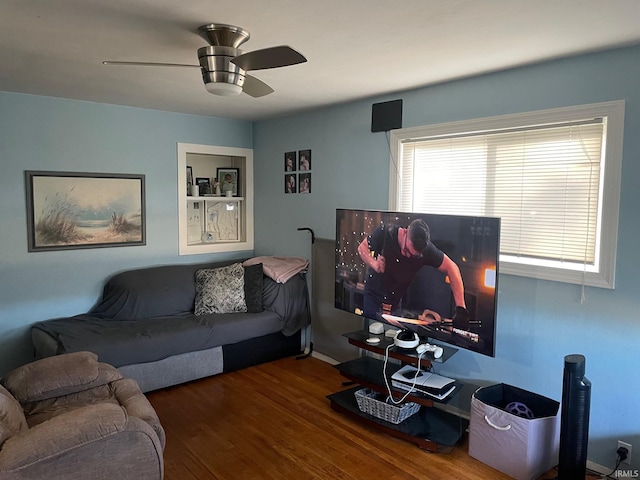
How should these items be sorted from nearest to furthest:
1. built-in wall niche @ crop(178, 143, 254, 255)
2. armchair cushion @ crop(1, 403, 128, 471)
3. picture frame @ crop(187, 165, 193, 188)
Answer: armchair cushion @ crop(1, 403, 128, 471), built-in wall niche @ crop(178, 143, 254, 255), picture frame @ crop(187, 165, 193, 188)

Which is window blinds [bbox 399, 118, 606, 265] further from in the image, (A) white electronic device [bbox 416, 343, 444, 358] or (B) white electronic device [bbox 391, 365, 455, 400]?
(B) white electronic device [bbox 391, 365, 455, 400]

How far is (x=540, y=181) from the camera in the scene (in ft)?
8.93

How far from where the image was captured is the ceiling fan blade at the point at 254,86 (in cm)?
233

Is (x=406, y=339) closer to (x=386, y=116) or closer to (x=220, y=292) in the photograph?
(x=386, y=116)

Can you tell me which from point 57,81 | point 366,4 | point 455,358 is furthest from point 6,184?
point 455,358

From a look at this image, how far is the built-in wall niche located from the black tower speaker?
3.48 meters

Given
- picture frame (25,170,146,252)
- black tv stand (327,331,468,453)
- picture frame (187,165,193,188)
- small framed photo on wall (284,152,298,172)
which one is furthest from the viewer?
picture frame (187,165,193,188)

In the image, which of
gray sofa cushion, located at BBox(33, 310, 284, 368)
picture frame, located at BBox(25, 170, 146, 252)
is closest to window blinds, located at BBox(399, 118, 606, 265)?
gray sofa cushion, located at BBox(33, 310, 284, 368)

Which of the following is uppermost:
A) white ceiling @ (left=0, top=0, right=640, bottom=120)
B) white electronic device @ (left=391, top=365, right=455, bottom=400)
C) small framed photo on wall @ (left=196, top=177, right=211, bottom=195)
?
white ceiling @ (left=0, top=0, right=640, bottom=120)

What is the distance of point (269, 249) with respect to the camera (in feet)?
16.1

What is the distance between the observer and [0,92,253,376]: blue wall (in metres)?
3.61

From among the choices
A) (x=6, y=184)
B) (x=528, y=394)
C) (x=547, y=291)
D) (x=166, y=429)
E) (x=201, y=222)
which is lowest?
(x=166, y=429)

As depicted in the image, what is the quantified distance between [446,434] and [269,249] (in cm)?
271

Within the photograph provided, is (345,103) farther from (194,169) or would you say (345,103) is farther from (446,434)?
(446,434)
